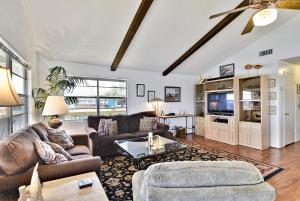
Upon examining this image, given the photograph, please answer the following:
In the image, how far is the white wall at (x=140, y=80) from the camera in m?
4.60

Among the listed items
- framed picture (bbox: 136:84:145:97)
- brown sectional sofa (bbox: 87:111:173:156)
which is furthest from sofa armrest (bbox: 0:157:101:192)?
framed picture (bbox: 136:84:145:97)

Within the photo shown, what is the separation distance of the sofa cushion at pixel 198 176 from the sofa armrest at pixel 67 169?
3.94 feet

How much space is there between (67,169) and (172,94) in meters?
4.86

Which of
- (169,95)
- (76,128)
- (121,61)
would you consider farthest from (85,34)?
(169,95)

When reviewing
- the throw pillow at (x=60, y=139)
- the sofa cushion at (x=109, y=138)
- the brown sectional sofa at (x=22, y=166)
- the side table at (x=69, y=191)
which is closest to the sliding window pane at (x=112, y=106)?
A: the sofa cushion at (x=109, y=138)

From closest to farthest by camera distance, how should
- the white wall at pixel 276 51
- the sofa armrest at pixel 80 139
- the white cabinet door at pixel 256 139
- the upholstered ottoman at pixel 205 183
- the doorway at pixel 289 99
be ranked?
the upholstered ottoman at pixel 205 183, the sofa armrest at pixel 80 139, the white wall at pixel 276 51, the white cabinet door at pixel 256 139, the doorway at pixel 289 99

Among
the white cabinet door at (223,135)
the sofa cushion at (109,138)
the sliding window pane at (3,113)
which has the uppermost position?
the sliding window pane at (3,113)

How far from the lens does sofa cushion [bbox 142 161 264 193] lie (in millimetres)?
876

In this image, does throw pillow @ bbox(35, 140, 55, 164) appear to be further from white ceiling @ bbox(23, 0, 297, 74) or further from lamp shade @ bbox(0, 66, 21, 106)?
white ceiling @ bbox(23, 0, 297, 74)

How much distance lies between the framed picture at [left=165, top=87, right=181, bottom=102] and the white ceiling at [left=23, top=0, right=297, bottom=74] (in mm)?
1155

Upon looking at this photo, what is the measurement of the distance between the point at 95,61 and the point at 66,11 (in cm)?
180

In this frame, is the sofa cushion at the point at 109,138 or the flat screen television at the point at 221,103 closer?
the sofa cushion at the point at 109,138

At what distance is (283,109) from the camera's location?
460 centimetres

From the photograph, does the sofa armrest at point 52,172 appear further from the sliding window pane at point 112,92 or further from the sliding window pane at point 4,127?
the sliding window pane at point 112,92
